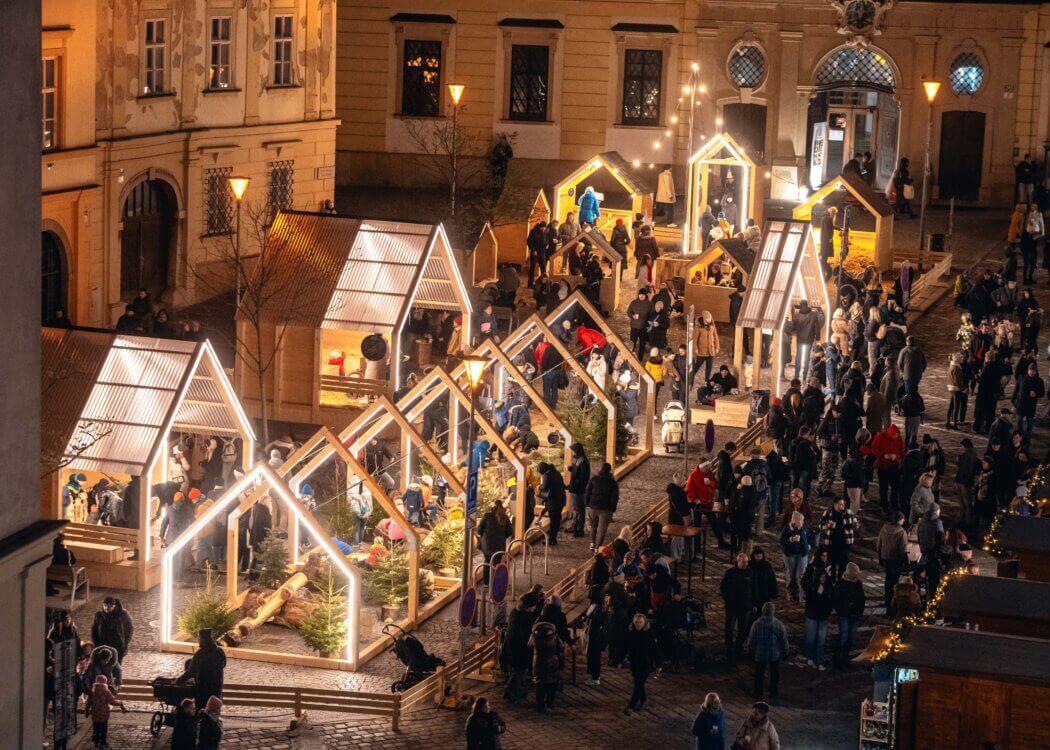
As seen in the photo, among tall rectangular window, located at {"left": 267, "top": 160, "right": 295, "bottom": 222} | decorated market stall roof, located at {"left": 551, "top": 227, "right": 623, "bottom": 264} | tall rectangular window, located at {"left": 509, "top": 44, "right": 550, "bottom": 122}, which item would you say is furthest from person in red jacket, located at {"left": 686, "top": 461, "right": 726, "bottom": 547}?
tall rectangular window, located at {"left": 509, "top": 44, "right": 550, "bottom": 122}

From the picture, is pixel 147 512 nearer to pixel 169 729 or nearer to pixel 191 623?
pixel 191 623

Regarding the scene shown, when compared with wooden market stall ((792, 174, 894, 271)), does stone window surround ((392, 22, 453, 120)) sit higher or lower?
higher

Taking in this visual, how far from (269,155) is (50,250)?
834cm

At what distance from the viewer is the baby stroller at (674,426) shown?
34500mm

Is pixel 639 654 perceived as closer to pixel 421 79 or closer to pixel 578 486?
pixel 578 486

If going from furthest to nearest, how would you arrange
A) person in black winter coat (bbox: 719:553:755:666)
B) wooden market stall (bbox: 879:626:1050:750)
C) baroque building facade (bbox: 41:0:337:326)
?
baroque building facade (bbox: 41:0:337:326)
person in black winter coat (bbox: 719:553:755:666)
wooden market stall (bbox: 879:626:1050:750)

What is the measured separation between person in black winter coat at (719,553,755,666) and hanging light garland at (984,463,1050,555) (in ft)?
8.94

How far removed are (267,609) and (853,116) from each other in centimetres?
3312

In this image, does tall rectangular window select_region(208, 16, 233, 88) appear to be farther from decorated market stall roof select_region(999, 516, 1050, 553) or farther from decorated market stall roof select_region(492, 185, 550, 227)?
decorated market stall roof select_region(999, 516, 1050, 553)

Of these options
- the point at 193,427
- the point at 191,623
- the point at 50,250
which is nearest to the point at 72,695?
the point at 191,623

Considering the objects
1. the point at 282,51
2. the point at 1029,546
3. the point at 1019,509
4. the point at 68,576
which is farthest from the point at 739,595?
the point at 282,51

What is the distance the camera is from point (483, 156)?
5597 centimetres

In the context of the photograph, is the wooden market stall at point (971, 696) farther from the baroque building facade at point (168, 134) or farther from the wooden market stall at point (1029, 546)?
the baroque building facade at point (168, 134)

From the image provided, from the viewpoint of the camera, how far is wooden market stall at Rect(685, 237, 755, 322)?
4175cm
